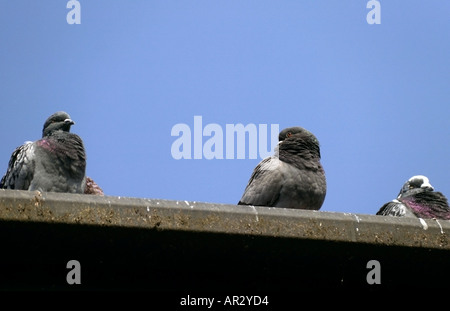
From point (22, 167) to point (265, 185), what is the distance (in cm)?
266

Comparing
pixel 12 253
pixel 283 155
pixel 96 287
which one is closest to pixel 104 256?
pixel 96 287

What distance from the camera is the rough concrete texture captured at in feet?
11.5

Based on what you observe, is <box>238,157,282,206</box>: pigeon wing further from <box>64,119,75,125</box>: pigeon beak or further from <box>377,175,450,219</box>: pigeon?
<box>64,119,75,125</box>: pigeon beak

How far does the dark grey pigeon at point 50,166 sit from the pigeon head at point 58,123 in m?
0.69

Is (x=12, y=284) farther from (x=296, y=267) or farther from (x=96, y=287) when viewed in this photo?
(x=296, y=267)

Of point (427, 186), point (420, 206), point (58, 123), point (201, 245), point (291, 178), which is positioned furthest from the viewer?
point (427, 186)

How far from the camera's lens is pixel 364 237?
382cm

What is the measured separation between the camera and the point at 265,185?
9320 millimetres

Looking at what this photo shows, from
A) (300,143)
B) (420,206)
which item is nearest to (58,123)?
(300,143)

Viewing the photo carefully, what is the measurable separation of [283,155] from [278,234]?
5843 mm

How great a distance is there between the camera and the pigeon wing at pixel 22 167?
9.42 meters

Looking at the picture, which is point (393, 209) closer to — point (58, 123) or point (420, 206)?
point (420, 206)

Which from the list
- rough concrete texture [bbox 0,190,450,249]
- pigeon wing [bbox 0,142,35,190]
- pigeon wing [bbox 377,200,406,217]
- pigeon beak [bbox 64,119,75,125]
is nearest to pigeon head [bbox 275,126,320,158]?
pigeon wing [bbox 377,200,406,217]
